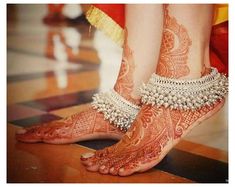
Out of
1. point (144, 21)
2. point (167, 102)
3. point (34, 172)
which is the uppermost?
point (144, 21)

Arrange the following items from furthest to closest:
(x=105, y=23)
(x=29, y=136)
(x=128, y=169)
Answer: (x=105, y=23)
(x=29, y=136)
(x=128, y=169)

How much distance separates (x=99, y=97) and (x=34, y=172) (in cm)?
21

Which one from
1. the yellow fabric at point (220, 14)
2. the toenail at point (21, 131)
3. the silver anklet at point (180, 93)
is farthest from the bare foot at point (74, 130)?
the yellow fabric at point (220, 14)

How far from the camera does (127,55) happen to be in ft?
2.40

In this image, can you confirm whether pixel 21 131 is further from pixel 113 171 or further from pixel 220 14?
pixel 220 14

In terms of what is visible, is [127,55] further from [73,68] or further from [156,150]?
[73,68]

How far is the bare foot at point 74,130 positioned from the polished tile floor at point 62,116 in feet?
0.04

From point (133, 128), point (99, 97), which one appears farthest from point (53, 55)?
point (133, 128)

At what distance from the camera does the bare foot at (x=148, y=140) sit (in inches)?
23.7

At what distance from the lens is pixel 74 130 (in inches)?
28.4

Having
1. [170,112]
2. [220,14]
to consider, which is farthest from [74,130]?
[220,14]

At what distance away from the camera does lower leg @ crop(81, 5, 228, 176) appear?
61 centimetres

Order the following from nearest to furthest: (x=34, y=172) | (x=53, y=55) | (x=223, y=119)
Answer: (x=34, y=172), (x=223, y=119), (x=53, y=55)

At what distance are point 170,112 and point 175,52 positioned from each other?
0.10 metres
